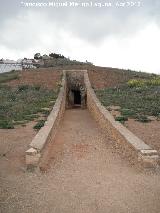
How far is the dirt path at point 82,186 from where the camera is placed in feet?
26.5

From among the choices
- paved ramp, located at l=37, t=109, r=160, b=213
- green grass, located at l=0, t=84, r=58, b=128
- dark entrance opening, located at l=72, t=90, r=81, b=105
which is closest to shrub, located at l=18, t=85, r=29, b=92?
green grass, located at l=0, t=84, r=58, b=128

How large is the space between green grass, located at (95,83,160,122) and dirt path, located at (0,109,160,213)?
5909 millimetres

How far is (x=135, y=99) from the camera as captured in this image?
24547 millimetres

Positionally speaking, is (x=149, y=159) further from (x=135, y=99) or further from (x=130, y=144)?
(x=135, y=99)

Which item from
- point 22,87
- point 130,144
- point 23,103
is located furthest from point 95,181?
point 22,87

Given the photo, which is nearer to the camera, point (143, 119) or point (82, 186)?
point (82, 186)

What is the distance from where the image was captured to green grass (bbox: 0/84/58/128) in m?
17.9

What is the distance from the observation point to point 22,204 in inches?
320

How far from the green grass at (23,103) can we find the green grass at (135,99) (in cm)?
343

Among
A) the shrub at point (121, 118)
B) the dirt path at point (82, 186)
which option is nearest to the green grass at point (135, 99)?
the shrub at point (121, 118)

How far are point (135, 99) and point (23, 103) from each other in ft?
21.4

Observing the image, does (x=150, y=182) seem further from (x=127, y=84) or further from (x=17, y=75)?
(x=17, y=75)

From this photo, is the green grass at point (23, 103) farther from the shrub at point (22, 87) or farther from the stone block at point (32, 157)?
the stone block at point (32, 157)

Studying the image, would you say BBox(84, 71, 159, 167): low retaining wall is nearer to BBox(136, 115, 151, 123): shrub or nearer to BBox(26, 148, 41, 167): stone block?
BBox(136, 115, 151, 123): shrub
